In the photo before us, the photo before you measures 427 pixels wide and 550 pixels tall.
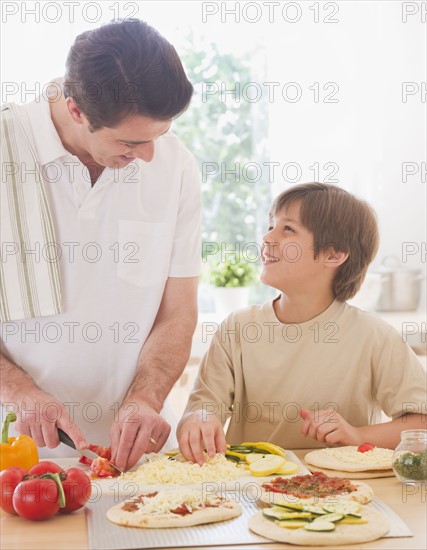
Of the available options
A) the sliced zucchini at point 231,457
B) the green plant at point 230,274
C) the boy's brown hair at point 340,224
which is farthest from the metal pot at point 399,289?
the sliced zucchini at point 231,457

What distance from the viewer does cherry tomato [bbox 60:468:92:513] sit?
1.32 m

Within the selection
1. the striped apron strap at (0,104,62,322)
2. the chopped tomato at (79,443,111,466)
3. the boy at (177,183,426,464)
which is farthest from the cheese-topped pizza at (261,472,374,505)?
the striped apron strap at (0,104,62,322)

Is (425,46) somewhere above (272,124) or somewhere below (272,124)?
above

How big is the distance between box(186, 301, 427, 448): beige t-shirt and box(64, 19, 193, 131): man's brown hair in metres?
0.69

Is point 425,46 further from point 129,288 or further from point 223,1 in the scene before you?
point 129,288

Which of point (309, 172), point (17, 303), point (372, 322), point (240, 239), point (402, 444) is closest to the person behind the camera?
point (402, 444)

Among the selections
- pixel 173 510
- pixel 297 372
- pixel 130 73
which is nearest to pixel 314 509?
pixel 173 510

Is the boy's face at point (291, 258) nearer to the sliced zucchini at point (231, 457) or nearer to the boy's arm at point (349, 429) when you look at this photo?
the boy's arm at point (349, 429)

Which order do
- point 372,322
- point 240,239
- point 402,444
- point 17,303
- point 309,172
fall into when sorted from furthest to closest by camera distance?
point 240,239 → point 309,172 → point 372,322 → point 17,303 → point 402,444

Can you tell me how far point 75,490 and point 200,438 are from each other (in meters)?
0.38

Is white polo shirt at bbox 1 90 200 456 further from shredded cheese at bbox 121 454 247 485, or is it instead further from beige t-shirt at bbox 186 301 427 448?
shredded cheese at bbox 121 454 247 485

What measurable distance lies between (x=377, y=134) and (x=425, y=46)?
0.48 meters

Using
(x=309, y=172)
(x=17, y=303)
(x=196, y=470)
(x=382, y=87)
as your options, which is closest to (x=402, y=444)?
(x=196, y=470)

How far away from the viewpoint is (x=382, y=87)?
3.95 meters
